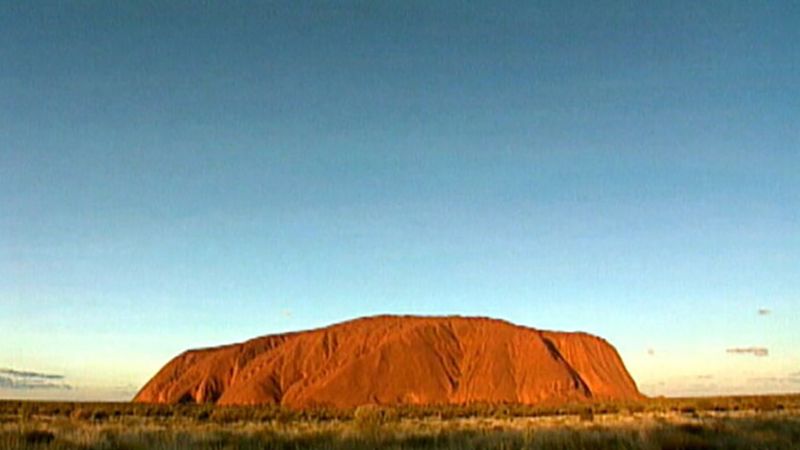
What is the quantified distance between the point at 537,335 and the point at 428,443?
103943mm

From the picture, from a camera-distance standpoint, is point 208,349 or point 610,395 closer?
point 610,395

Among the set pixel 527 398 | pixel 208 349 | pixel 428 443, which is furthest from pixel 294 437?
pixel 208 349

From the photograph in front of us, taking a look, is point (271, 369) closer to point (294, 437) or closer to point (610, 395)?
point (610, 395)

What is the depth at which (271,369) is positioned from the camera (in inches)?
4594

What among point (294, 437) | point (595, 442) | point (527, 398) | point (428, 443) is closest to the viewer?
point (595, 442)

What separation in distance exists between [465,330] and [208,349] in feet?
143

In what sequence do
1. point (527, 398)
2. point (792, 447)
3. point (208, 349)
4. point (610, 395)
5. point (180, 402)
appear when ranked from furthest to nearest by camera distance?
point (208, 349), point (180, 402), point (610, 395), point (527, 398), point (792, 447)

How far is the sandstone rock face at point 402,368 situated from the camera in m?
103

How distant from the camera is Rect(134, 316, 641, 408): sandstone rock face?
103 meters

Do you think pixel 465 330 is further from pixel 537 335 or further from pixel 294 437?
pixel 294 437

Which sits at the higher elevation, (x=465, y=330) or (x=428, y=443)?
(x=465, y=330)

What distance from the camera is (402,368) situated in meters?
105

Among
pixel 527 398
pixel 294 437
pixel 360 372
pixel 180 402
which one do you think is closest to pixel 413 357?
pixel 360 372

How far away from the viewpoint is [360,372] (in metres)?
105
